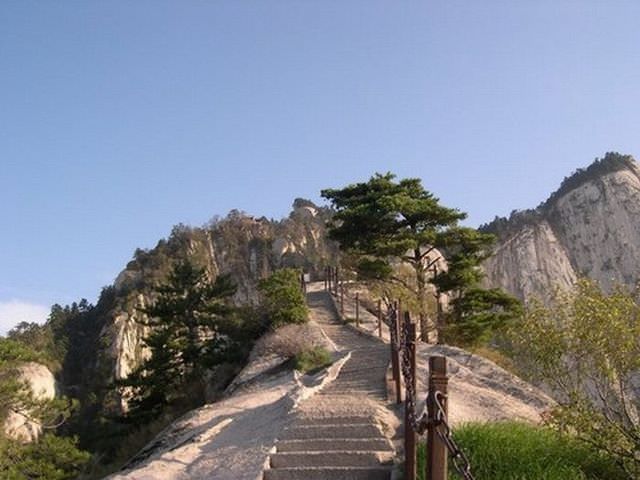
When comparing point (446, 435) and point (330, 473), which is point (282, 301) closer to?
point (330, 473)

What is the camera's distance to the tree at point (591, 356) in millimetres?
8008

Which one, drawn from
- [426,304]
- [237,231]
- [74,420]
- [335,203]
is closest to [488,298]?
[426,304]

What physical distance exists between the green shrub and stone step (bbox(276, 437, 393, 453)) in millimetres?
7009

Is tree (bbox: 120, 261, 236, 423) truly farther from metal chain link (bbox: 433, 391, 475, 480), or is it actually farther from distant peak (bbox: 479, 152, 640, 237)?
distant peak (bbox: 479, 152, 640, 237)

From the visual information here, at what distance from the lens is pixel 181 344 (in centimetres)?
2459

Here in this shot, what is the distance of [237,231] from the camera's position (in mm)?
67188

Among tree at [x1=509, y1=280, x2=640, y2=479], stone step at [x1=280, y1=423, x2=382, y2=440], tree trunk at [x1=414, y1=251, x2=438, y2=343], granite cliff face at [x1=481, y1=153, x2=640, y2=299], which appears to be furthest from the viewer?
granite cliff face at [x1=481, y1=153, x2=640, y2=299]

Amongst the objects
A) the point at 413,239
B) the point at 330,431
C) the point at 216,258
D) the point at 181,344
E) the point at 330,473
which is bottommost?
the point at 330,473

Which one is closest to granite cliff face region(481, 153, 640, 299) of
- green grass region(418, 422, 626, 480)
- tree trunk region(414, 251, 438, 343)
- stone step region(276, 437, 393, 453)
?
tree trunk region(414, 251, 438, 343)

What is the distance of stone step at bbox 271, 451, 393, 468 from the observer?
9141 mm

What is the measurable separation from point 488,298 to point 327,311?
8.51 m

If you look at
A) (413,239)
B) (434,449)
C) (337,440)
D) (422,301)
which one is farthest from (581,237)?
(434,449)

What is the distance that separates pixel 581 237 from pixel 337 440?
47051 millimetres

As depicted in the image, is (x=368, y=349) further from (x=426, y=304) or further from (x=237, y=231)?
(x=237, y=231)
